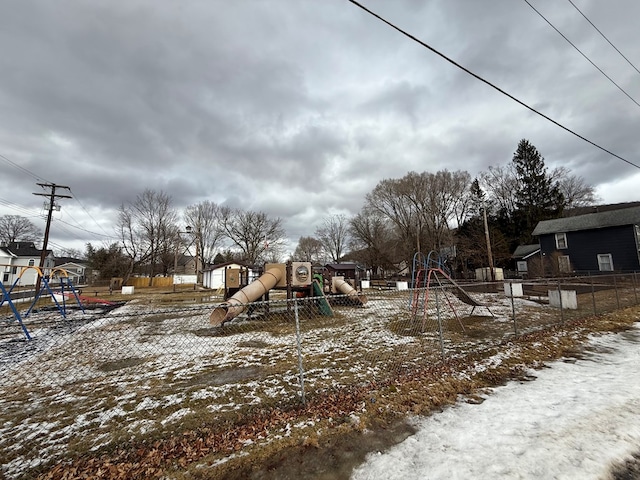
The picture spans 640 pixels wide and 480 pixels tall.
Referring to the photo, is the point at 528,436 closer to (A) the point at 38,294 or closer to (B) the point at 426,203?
(A) the point at 38,294

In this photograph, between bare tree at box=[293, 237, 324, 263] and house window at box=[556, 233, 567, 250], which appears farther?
bare tree at box=[293, 237, 324, 263]

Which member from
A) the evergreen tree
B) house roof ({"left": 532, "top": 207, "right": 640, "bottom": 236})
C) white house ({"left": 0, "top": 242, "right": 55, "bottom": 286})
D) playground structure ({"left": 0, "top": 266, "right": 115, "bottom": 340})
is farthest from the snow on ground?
white house ({"left": 0, "top": 242, "right": 55, "bottom": 286})

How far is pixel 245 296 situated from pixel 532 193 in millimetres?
47444

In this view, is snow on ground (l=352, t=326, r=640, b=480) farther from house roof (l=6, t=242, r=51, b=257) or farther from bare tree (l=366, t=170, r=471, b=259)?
house roof (l=6, t=242, r=51, b=257)

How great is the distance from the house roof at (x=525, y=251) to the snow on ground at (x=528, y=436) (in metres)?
→ 37.0

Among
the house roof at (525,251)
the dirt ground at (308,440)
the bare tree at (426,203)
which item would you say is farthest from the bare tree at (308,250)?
the dirt ground at (308,440)

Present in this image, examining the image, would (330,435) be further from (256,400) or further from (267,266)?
(267,266)

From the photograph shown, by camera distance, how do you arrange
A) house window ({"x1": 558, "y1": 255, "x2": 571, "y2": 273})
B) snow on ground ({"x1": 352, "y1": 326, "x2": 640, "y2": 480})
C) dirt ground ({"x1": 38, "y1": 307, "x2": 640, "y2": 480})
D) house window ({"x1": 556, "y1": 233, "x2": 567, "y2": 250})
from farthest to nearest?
house window ({"x1": 556, "y1": 233, "x2": 567, "y2": 250}), house window ({"x1": 558, "y1": 255, "x2": 571, "y2": 273}), dirt ground ({"x1": 38, "y1": 307, "x2": 640, "y2": 480}), snow on ground ({"x1": 352, "y1": 326, "x2": 640, "y2": 480})

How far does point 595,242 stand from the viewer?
25328mm

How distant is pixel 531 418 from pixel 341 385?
2506 mm

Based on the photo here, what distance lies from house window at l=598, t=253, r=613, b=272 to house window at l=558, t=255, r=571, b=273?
208 cm

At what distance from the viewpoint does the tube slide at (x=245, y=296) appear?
973 cm

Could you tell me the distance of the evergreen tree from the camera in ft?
131

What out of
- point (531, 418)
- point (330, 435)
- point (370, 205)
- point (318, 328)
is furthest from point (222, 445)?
point (370, 205)
